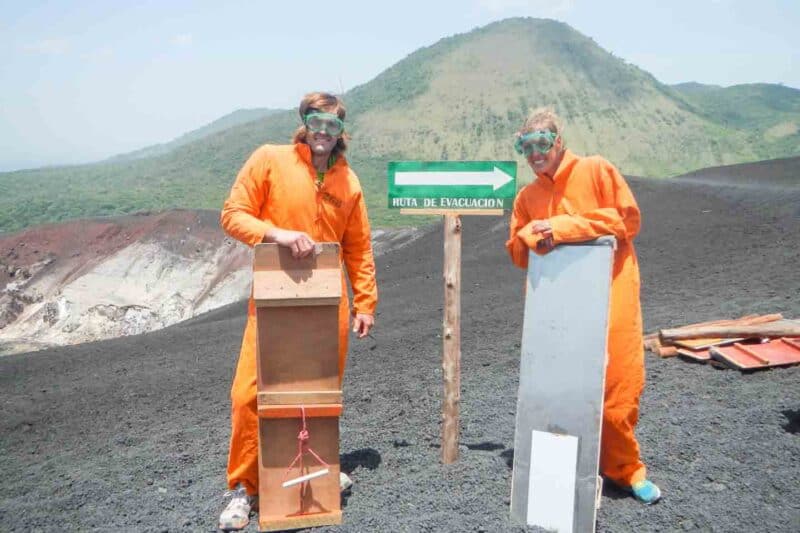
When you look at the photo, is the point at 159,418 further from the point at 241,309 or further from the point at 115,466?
the point at 241,309

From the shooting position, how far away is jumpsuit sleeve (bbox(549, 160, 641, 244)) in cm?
319

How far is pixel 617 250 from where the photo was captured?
133 inches

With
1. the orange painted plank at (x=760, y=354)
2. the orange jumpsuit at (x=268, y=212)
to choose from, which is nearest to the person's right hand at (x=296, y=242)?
the orange jumpsuit at (x=268, y=212)

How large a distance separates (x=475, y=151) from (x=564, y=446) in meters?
61.0

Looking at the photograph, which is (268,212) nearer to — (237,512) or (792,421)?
(237,512)

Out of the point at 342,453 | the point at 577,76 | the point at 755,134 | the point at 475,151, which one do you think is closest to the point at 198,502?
the point at 342,453

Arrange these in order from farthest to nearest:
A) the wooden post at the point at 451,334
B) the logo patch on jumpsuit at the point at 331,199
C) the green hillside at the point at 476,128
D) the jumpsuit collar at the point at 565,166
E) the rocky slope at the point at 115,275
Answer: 1. the green hillside at the point at 476,128
2. the rocky slope at the point at 115,275
3. the wooden post at the point at 451,334
4. the logo patch on jumpsuit at the point at 331,199
5. the jumpsuit collar at the point at 565,166

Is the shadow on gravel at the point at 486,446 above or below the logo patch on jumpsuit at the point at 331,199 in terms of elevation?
below

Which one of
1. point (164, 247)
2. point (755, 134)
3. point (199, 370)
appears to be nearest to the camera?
point (199, 370)

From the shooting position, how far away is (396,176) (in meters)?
3.91

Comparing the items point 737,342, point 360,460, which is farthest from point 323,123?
point 737,342

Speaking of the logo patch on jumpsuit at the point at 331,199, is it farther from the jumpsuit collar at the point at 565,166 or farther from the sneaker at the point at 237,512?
the sneaker at the point at 237,512

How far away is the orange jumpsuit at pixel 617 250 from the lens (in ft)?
10.6

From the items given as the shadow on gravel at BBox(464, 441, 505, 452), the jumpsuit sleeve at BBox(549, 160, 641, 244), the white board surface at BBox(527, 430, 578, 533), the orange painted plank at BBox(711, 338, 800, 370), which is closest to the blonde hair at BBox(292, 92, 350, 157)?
the jumpsuit sleeve at BBox(549, 160, 641, 244)
